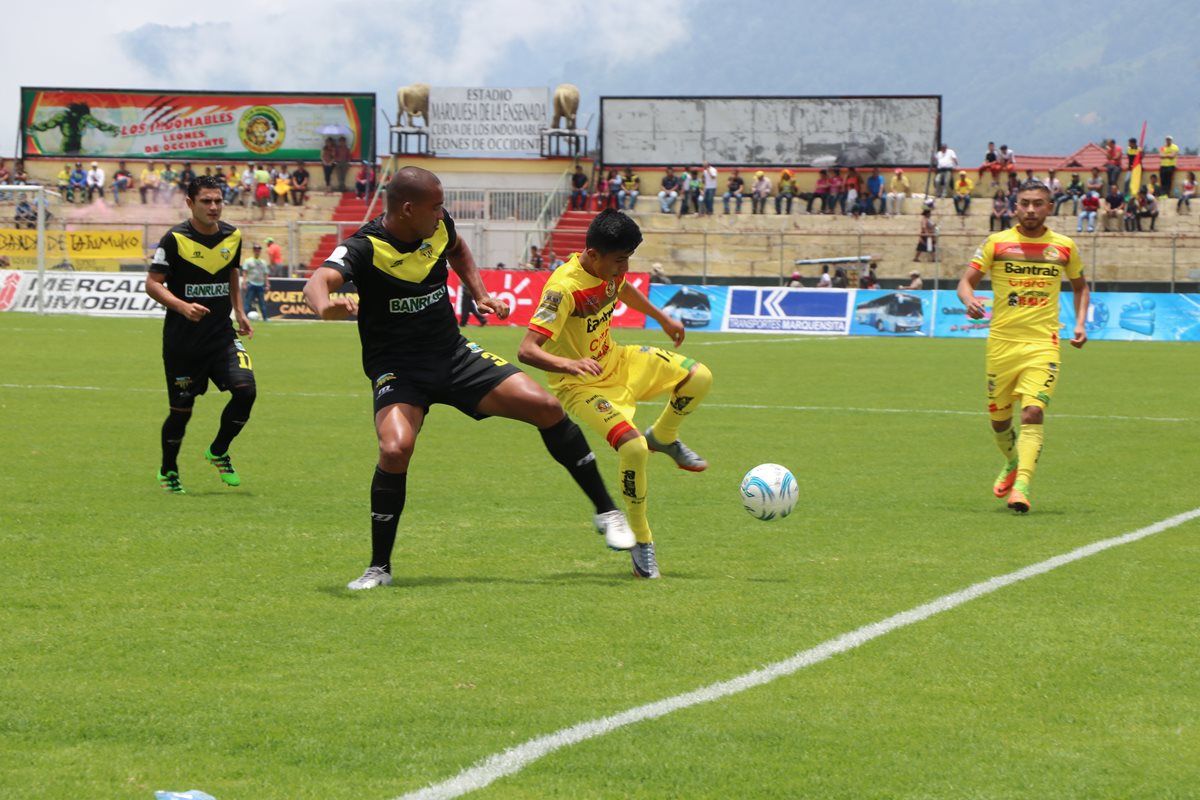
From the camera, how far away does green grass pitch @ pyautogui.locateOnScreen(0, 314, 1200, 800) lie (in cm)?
473

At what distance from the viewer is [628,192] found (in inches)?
2125

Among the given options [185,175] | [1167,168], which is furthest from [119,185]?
[1167,168]

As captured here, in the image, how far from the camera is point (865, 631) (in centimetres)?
659

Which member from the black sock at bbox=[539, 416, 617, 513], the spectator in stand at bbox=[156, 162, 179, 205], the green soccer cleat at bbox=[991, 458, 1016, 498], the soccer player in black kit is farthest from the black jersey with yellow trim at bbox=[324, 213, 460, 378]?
the spectator in stand at bbox=[156, 162, 179, 205]

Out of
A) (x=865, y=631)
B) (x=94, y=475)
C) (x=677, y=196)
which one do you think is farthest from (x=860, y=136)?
(x=865, y=631)

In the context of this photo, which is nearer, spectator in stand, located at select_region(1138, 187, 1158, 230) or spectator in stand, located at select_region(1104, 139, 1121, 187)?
spectator in stand, located at select_region(1138, 187, 1158, 230)

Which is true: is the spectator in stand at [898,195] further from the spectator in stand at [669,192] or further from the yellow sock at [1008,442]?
the yellow sock at [1008,442]

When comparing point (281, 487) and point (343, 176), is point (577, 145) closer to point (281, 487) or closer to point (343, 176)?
point (343, 176)

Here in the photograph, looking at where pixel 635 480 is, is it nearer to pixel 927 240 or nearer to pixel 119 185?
pixel 927 240

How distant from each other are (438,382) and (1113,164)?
4593 centimetres

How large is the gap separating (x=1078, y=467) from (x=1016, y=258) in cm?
257

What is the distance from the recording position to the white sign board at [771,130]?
55531 mm

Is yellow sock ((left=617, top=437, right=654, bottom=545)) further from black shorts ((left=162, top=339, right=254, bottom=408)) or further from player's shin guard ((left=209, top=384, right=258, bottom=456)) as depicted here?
black shorts ((left=162, top=339, right=254, bottom=408))

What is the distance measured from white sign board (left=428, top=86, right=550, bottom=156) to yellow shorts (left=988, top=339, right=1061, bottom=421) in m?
49.8
